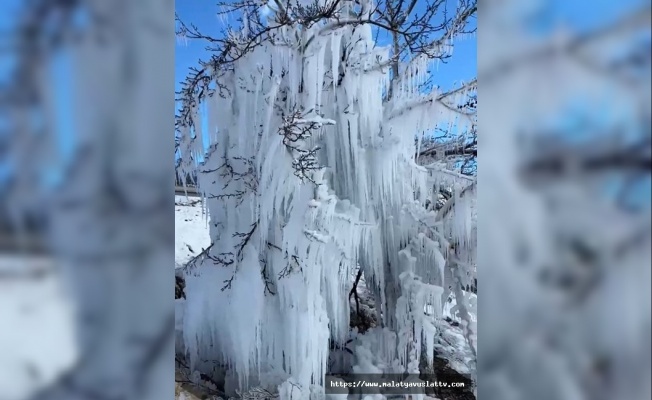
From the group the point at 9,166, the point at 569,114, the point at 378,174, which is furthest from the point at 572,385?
the point at 9,166

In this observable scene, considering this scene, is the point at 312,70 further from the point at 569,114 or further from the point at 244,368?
the point at 244,368

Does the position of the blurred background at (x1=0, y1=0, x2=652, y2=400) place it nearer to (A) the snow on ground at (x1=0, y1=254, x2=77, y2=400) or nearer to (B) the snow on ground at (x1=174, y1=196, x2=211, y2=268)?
(A) the snow on ground at (x1=0, y1=254, x2=77, y2=400)

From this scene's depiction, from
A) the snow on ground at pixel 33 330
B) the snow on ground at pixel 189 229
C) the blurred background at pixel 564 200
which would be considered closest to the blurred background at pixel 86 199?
the snow on ground at pixel 33 330

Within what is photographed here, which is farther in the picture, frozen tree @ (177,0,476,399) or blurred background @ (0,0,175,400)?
frozen tree @ (177,0,476,399)

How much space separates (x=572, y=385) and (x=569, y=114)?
534 mm

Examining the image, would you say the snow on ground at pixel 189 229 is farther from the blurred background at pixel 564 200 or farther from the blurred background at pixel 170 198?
the blurred background at pixel 564 200

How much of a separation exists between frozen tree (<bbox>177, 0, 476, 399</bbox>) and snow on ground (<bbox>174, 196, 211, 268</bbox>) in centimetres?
3

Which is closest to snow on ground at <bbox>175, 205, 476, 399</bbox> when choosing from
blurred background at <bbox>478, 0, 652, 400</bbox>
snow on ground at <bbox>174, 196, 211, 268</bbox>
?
snow on ground at <bbox>174, 196, 211, 268</bbox>

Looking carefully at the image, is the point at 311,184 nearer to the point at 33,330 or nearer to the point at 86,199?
the point at 86,199

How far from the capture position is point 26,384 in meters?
0.75

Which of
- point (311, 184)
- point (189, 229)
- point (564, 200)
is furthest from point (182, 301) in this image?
point (564, 200)

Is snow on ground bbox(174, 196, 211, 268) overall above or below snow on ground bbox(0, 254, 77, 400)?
above

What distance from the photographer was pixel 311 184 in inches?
50.9

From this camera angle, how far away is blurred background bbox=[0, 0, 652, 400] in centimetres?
74
